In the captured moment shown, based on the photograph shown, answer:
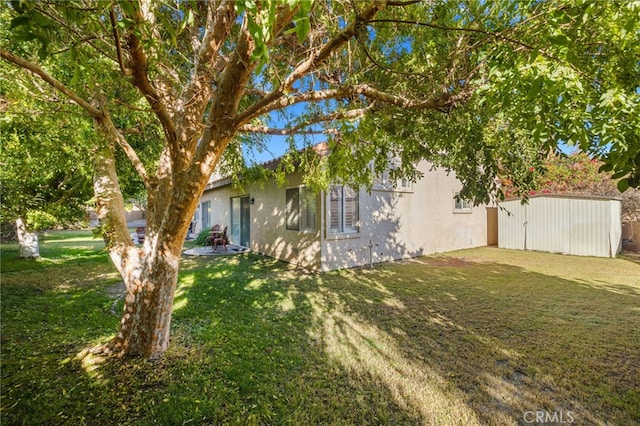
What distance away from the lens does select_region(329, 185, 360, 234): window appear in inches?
335

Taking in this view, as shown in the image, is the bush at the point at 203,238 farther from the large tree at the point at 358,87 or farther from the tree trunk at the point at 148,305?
the tree trunk at the point at 148,305

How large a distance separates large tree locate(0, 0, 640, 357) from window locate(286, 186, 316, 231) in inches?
154

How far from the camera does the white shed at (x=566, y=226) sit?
10852 millimetres

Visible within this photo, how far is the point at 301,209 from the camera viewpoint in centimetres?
897

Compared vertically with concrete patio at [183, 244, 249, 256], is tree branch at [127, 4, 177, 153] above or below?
above

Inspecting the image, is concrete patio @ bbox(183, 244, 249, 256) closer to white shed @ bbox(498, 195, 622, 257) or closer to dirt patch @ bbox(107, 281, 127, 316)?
dirt patch @ bbox(107, 281, 127, 316)

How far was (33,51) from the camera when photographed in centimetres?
385

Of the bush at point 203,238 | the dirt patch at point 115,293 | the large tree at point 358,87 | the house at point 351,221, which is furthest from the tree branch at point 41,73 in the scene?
the bush at point 203,238

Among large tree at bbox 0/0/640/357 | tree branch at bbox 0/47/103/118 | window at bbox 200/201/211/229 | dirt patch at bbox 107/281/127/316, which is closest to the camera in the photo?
large tree at bbox 0/0/640/357

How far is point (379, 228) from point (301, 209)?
9.10ft

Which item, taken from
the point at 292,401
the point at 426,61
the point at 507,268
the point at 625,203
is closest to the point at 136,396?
the point at 292,401

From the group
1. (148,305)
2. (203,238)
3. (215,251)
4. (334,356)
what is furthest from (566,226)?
(203,238)

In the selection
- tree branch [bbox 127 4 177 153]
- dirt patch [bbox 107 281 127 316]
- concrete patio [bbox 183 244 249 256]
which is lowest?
dirt patch [bbox 107 281 127 316]

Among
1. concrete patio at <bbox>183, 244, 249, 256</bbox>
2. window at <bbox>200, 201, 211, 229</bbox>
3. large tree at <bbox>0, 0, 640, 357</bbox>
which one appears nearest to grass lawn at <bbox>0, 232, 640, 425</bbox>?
large tree at <bbox>0, 0, 640, 357</bbox>
